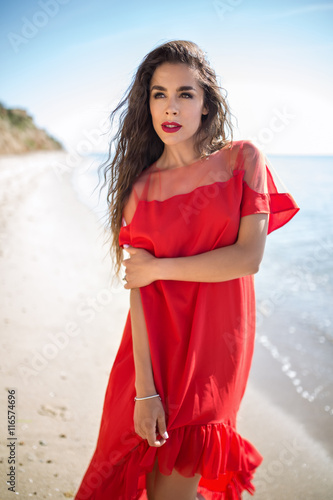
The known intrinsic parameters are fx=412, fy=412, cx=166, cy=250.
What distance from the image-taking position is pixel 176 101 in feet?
5.54

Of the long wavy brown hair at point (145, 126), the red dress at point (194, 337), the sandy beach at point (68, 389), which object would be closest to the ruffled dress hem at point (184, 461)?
the red dress at point (194, 337)

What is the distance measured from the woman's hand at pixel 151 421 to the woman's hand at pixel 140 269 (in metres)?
0.46

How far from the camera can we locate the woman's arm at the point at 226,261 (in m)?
1.52

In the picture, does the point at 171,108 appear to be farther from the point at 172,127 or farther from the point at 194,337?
the point at 194,337

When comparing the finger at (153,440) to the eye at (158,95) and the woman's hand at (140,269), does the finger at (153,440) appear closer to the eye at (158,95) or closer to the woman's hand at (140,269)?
Result: the woman's hand at (140,269)

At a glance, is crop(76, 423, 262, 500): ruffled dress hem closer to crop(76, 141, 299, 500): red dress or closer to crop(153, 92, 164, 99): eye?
crop(76, 141, 299, 500): red dress

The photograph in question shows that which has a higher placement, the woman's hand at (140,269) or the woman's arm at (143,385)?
the woman's hand at (140,269)

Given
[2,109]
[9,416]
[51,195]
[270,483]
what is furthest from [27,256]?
[2,109]

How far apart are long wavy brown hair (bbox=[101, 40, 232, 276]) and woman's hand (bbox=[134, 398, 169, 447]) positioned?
0.76m

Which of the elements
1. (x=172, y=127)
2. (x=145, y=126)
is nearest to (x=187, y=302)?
(x=172, y=127)

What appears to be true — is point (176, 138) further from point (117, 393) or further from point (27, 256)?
point (27, 256)

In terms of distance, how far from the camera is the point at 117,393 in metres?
1.77

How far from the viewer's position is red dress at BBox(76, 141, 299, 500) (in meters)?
1.58

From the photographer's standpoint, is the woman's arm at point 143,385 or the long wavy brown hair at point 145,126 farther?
the long wavy brown hair at point 145,126
